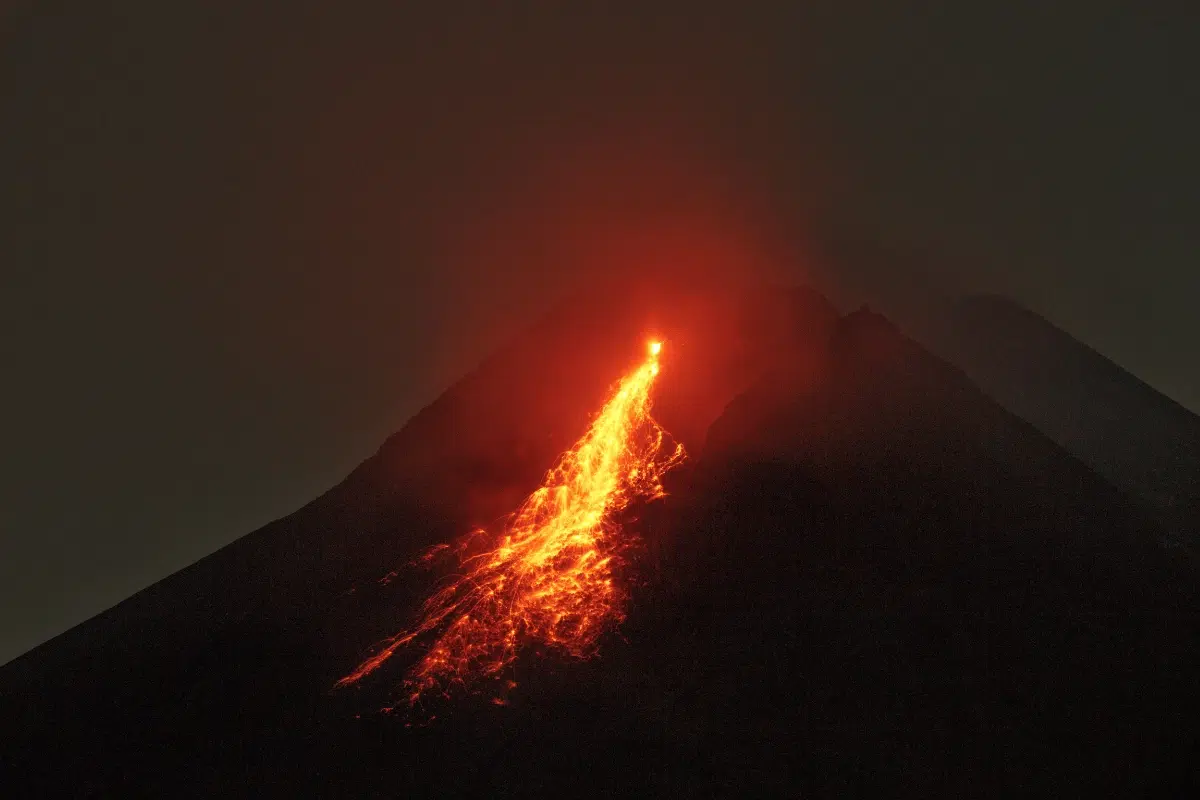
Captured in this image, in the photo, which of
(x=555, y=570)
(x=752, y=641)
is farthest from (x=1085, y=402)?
(x=555, y=570)

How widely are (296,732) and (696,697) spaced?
15.0 metres

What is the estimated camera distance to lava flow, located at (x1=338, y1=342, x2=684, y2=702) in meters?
30.8

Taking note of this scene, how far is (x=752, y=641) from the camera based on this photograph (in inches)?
1101

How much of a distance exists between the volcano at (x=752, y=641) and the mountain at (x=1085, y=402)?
987 centimetres

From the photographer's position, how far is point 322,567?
4225 cm

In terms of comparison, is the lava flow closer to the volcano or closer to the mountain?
the volcano

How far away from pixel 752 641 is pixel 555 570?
10176 millimetres

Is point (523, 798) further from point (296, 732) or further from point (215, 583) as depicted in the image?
point (215, 583)

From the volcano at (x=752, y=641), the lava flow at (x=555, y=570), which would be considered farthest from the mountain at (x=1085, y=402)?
the lava flow at (x=555, y=570)

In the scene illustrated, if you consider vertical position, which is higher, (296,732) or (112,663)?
(112,663)

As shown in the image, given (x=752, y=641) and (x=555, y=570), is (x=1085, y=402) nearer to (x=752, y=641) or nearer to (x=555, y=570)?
(x=752, y=641)

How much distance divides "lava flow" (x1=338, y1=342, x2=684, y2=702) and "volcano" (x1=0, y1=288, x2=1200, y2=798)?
0.93 m

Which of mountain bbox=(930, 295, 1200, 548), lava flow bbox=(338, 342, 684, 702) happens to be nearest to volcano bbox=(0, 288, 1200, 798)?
lava flow bbox=(338, 342, 684, 702)

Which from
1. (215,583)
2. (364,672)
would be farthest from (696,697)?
(215,583)
